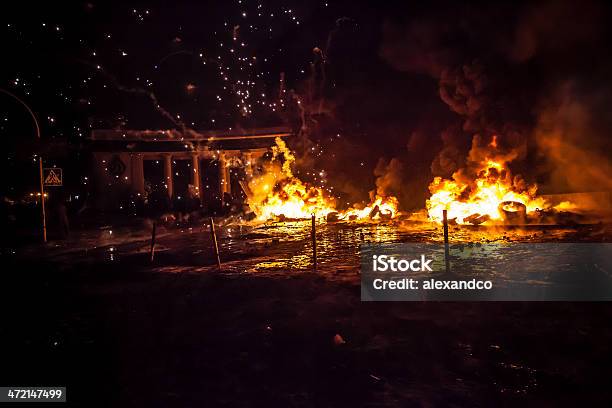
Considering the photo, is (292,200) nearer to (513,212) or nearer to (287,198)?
(287,198)

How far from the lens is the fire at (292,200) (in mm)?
24645

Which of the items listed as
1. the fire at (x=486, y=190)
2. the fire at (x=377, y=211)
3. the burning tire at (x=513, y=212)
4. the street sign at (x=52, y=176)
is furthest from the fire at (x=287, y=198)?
the street sign at (x=52, y=176)

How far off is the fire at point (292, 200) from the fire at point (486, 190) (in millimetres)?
4289

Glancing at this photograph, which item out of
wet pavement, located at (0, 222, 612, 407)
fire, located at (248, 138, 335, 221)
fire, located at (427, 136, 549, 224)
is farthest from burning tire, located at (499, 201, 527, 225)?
fire, located at (248, 138, 335, 221)

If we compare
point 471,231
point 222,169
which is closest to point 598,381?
point 471,231

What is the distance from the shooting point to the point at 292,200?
89.5 ft

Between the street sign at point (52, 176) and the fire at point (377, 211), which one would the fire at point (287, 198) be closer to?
the fire at point (377, 211)

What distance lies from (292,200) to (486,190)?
1226cm

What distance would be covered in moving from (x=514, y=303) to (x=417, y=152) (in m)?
20.2

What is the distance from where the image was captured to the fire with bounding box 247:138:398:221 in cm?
2465

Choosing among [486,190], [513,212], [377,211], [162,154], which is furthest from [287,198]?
[513,212]

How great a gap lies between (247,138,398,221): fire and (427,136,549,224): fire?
14.1 ft

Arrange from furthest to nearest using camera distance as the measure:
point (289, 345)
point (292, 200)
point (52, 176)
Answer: point (292, 200) < point (52, 176) < point (289, 345)

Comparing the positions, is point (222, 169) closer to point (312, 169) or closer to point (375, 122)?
point (312, 169)
